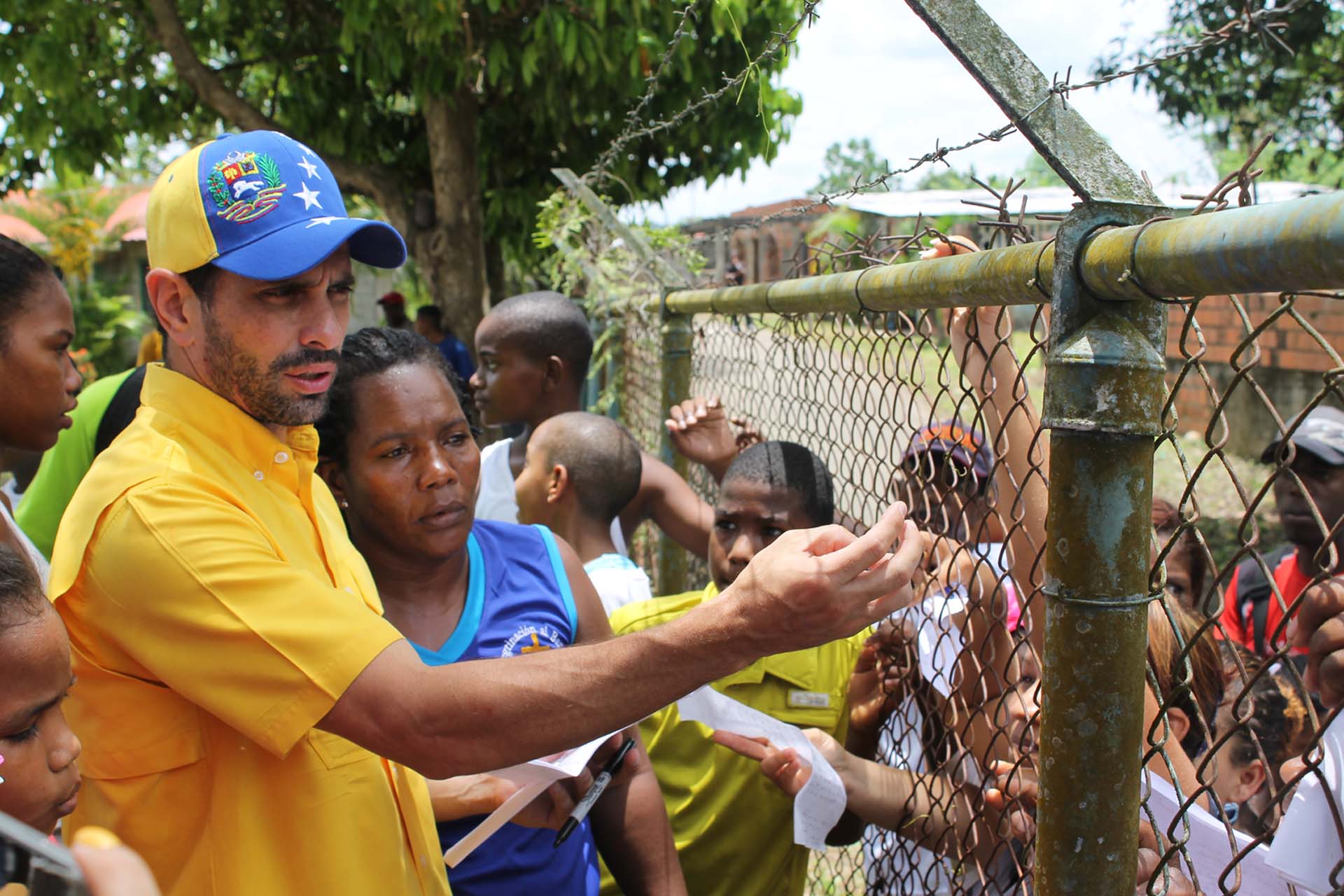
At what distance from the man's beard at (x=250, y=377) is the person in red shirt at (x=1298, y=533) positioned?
7.67 feet

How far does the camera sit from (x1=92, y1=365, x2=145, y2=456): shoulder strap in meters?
3.34

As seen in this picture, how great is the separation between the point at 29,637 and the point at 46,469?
2.44 meters

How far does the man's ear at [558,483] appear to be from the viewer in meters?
3.17

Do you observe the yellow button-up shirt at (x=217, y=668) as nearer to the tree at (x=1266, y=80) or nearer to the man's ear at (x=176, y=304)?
the man's ear at (x=176, y=304)

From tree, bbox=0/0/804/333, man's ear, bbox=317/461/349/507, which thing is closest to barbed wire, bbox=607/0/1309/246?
man's ear, bbox=317/461/349/507

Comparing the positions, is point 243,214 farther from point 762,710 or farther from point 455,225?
point 455,225

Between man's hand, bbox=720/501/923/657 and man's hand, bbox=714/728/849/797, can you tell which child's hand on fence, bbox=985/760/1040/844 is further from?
man's hand, bbox=720/501/923/657

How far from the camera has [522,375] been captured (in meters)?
4.04

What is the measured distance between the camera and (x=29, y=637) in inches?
50.6

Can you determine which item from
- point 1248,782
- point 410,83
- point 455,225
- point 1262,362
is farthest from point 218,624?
point 1262,362

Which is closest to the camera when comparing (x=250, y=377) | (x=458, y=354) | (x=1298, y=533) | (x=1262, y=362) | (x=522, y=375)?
(x=250, y=377)

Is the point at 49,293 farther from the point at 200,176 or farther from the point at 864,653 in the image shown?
the point at 864,653

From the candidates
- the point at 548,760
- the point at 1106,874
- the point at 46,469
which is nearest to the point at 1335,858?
the point at 1106,874

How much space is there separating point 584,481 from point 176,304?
1.62 meters
